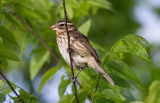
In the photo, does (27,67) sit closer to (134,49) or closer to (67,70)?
(67,70)

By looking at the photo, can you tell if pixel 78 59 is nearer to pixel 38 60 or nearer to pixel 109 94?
pixel 38 60

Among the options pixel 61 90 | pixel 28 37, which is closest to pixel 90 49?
pixel 61 90

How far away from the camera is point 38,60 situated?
20.8ft

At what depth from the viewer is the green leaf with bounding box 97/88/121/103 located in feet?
13.5

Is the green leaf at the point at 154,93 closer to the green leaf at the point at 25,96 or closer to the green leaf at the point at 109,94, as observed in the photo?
the green leaf at the point at 109,94

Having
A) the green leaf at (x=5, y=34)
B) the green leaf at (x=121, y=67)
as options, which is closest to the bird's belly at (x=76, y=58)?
the green leaf at (x=5, y=34)

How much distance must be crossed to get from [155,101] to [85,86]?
118 centimetres

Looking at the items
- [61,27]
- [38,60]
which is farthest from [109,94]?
[61,27]

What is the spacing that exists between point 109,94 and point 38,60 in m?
2.45

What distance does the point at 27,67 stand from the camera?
10.5 metres

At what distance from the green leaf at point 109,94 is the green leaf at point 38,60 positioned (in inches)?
85.0

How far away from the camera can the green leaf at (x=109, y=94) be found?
4129mm

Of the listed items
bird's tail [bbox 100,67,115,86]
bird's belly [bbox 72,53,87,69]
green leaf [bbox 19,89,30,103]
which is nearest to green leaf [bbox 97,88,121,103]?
bird's tail [bbox 100,67,115,86]

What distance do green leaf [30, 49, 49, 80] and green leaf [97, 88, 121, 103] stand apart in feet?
7.09
